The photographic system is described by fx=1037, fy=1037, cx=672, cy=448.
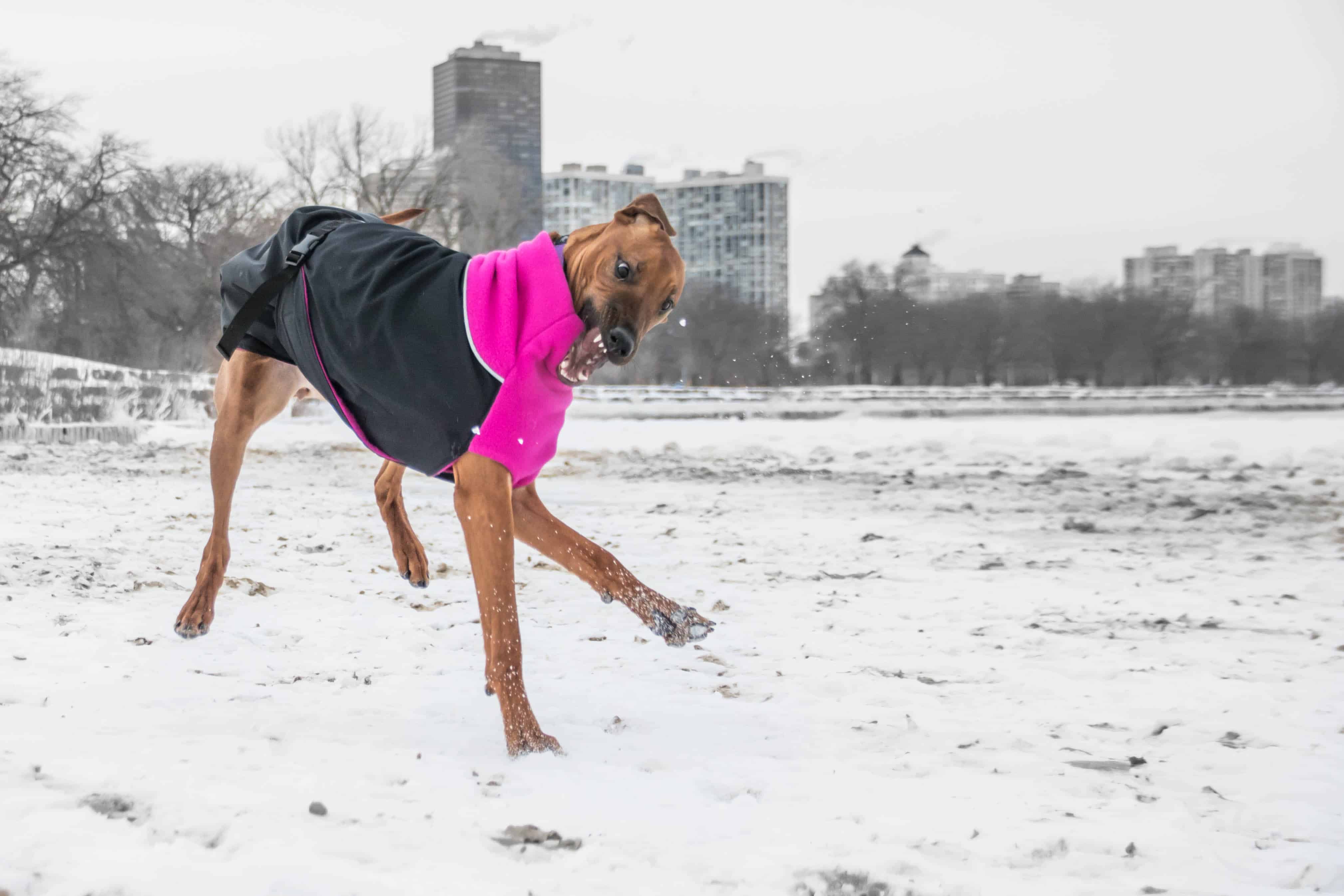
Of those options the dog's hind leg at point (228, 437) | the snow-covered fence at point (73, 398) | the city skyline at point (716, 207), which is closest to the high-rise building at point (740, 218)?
the city skyline at point (716, 207)

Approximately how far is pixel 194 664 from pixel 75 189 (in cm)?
3557

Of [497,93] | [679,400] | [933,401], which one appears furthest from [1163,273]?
[497,93]

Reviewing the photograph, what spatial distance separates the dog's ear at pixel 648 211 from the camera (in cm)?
279

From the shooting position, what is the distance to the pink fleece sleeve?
2.76 meters

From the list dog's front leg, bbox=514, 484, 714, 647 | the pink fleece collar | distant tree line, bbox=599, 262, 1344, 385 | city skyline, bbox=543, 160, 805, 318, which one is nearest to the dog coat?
the pink fleece collar

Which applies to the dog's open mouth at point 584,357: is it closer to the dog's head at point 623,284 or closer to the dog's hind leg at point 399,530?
the dog's head at point 623,284

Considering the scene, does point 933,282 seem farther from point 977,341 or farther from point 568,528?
point 568,528

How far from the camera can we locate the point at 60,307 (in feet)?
113

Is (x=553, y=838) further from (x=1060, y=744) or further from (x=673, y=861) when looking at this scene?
(x=1060, y=744)

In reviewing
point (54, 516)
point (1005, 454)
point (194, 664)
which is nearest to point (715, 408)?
point (1005, 454)

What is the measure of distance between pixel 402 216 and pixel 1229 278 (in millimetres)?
43134

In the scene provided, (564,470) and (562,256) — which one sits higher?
(562,256)

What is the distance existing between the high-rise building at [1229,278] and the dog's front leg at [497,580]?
3241cm

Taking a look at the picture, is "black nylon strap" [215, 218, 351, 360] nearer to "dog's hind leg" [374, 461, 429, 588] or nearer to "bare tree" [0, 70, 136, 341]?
"dog's hind leg" [374, 461, 429, 588]
